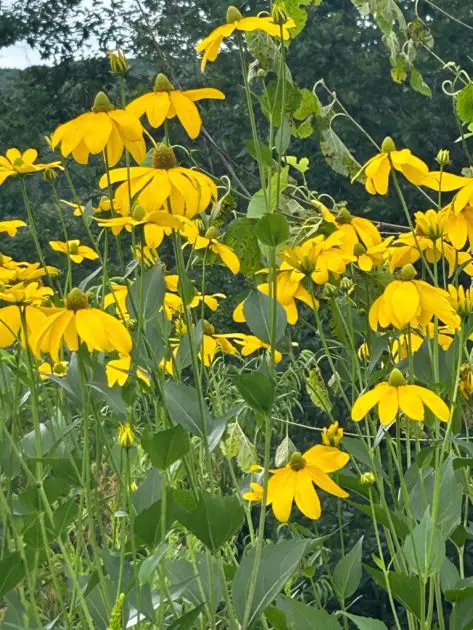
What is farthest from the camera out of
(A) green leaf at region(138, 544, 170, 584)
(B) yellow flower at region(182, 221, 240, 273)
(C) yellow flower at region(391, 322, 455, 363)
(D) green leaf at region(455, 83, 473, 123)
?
(D) green leaf at region(455, 83, 473, 123)

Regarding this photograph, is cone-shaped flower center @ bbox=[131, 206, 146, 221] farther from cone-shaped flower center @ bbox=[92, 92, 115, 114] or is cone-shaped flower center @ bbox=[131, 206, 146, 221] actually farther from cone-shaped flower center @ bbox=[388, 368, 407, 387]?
cone-shaped flower center @ bbox=[388, 368, 407, 387]

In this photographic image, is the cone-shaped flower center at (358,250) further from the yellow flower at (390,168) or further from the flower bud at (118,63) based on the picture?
the flower bud at (118,63)

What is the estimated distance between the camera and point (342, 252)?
105cm

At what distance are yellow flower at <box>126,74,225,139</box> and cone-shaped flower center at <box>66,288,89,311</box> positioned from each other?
0.14 metres

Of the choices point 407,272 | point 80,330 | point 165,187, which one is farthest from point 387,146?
point 80,330

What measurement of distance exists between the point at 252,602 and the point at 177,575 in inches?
5.2

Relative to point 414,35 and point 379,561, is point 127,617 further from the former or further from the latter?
point 414,35

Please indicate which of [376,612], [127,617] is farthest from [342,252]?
[376,612]

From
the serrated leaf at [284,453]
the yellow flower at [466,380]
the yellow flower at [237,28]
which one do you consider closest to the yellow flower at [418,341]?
the yellow flower at [466,380]

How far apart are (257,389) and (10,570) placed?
0.77 ft

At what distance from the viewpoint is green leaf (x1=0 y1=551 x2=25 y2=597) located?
2.98 feet

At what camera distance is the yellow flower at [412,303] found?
975mm

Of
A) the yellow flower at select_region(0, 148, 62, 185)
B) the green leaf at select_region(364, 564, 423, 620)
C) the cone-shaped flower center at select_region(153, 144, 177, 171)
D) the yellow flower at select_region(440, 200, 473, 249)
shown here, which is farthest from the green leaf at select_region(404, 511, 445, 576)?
the yellow flower at select_region(0, 148, 62, 185)

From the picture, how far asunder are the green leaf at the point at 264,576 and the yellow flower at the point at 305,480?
69 millimetres
